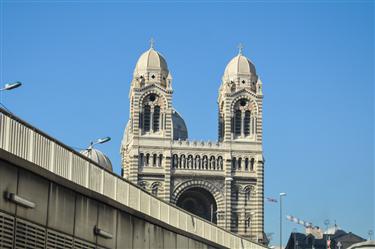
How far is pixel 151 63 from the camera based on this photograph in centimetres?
12162

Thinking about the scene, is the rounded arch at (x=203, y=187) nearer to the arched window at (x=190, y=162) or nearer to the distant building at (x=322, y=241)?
the arched window at (x=190, y=162)

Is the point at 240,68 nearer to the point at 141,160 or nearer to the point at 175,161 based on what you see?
the point at 175,161

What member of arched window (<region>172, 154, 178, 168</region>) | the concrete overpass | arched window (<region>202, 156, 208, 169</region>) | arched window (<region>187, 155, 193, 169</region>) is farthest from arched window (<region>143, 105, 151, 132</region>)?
the concrete overpass

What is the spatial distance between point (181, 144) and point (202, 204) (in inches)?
297

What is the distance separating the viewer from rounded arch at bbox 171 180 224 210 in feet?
386

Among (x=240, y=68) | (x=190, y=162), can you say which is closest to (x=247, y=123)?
(x=240, y=68)

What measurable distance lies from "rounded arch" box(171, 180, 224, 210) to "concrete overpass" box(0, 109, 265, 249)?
77000 mm

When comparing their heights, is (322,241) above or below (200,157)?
below

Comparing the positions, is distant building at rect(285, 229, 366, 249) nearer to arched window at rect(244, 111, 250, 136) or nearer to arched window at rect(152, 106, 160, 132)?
arched window at rect(244, 111, 250, 136)

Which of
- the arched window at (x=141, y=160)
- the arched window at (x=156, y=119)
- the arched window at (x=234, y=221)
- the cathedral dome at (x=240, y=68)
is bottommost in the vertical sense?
the arched window at (x=234, y=221)

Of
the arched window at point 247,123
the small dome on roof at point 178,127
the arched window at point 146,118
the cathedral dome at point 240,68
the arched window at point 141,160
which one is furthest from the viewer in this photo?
the small dome on roof at point 178,127

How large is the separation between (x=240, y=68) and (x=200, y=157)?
38.2 ft

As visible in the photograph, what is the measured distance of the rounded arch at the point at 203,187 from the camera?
386ft

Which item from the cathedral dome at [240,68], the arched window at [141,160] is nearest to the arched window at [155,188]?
the arched window at [141,160]
